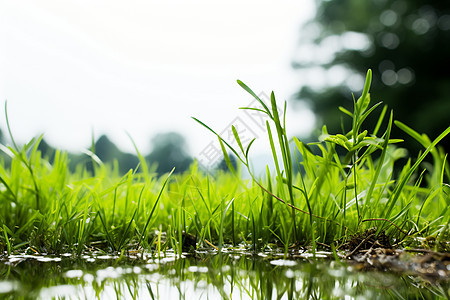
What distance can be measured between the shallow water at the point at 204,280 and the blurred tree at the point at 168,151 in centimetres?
2220

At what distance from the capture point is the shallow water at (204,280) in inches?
25.2

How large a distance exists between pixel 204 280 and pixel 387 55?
11.9 metres

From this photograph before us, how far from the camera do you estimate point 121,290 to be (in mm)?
667

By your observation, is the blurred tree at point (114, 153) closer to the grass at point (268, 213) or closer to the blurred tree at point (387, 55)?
the blurred tree at point (387, 55)

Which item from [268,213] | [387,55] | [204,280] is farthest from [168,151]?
[204,280]

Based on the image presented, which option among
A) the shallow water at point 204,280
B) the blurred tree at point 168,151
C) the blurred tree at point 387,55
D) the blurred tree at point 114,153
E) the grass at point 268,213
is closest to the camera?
the shallow water at point 204,280

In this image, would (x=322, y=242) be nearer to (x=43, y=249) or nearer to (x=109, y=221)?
(x=109, y=221)

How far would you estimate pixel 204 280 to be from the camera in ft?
2.48

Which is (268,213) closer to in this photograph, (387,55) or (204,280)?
(204,280)

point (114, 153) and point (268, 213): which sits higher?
point (114, 153)

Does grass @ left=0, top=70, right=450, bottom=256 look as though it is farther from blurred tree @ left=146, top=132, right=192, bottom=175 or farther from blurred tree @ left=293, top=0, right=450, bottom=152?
blurred tree @ left=146, top=132, right=192, bottom=175

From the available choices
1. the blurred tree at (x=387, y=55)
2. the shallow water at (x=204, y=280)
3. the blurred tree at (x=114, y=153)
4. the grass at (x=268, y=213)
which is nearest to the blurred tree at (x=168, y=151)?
the blurred tree at (x=114, y=153)

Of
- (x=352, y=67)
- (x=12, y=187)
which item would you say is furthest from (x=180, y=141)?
(x=12, y=187)

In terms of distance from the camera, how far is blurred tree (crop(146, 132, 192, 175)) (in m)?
23.8
